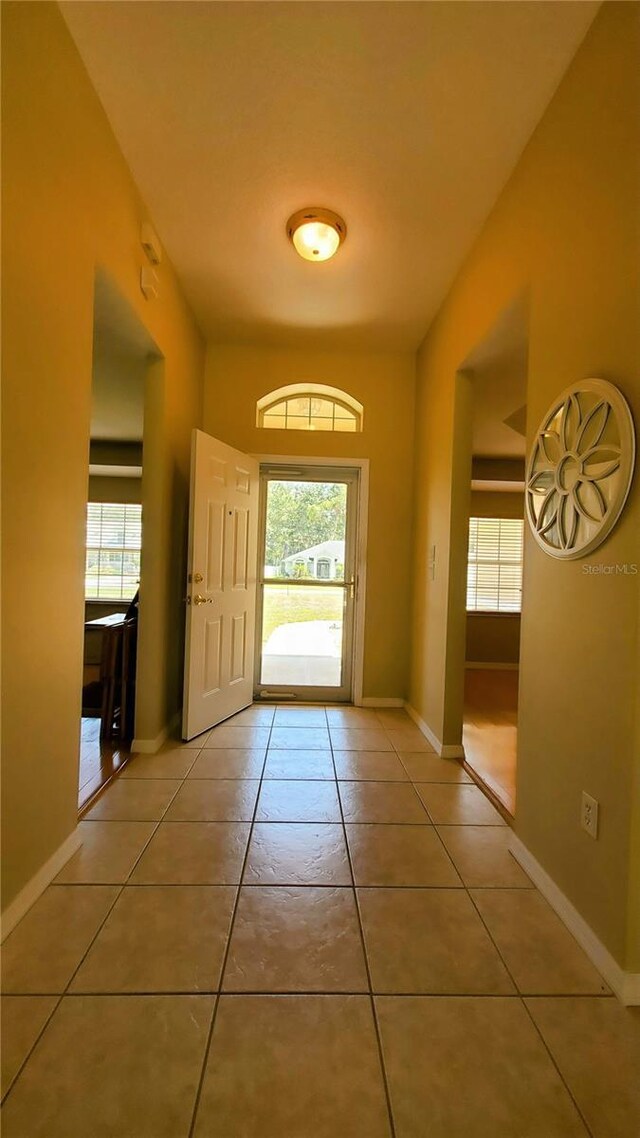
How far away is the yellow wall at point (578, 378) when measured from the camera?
1228 mm

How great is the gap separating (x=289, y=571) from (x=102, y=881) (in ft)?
8.12

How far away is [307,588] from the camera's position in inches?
148

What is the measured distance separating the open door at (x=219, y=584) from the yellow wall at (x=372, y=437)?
0.49 m

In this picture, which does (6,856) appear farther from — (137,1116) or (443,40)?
(443,40)

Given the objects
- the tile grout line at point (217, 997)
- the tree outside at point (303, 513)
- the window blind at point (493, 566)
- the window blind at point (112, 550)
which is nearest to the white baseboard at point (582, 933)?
the tile grout line at point (217, 997)

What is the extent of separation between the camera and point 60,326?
59.6 inches

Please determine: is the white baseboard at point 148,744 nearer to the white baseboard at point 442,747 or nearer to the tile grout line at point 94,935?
the tile grout line at point 94,935

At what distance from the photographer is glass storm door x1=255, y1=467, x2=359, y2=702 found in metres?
3.72

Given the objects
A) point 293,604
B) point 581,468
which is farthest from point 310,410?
point 581,468

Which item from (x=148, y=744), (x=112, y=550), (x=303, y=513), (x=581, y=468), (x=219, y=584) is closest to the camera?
(x=581, y=468)

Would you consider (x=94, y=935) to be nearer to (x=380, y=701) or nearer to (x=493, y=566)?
(x=380, y=701)

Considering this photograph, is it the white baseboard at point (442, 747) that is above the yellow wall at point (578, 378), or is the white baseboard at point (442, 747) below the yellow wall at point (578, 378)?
below

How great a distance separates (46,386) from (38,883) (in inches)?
62.5

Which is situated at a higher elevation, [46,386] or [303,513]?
[46,386]
